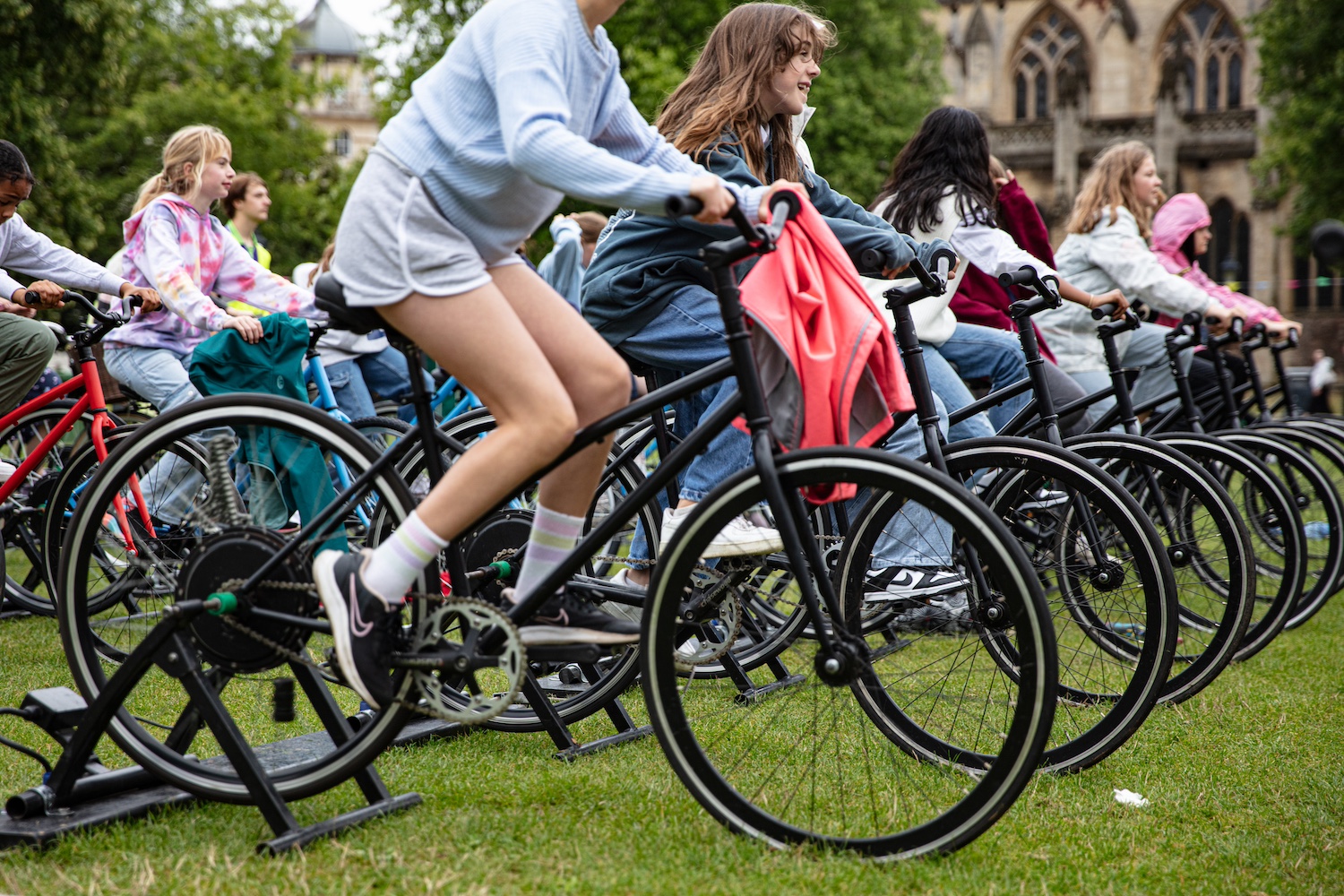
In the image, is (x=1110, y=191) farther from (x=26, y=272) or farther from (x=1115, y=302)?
(x=26, y=272)

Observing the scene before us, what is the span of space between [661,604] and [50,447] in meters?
3.90

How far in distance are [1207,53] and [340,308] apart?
173ft

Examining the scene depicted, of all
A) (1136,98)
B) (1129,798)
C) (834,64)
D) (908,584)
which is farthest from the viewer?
(1136,98)

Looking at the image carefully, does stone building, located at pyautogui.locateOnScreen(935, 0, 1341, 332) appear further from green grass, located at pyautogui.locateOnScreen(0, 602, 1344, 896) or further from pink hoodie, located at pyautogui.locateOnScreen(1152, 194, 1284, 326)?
green grass, located at pyautogui.locateOnScreen(0, 602, 1344, 896)

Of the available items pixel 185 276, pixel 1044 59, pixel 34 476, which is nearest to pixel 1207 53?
pixel 1044 59

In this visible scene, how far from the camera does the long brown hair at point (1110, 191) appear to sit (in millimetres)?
7645

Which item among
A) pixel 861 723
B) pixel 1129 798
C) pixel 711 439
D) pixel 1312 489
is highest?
pixel 711 439

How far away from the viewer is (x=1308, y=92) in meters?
29.2

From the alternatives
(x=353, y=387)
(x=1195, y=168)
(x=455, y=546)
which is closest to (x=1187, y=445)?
(x=455, y=546)

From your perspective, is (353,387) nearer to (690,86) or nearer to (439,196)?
(690,86)

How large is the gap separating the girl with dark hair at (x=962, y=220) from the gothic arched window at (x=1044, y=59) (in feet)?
155

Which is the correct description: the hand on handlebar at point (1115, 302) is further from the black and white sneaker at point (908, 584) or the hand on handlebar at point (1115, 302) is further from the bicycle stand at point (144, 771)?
the bicycle stand at point (144, 771)

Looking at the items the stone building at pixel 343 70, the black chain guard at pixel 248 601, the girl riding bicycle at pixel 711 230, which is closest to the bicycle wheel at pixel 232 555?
the black chain guard at pixel 248 601

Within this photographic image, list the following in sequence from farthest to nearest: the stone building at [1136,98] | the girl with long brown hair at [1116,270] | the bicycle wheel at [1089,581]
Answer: the stone building at [1136,98], the girl with long brown hair at [1116,270], the bicycle wheel at [1089,581]
